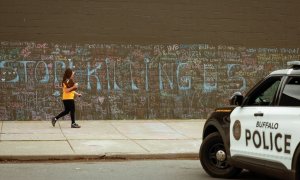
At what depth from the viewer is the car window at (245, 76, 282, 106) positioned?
769 cm

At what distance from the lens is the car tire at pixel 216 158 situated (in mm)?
8518

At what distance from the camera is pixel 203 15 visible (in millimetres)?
16625

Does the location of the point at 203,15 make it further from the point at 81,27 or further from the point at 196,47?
the point at 81,27

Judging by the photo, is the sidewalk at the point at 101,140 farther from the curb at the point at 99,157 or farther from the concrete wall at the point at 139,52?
the concrete wall at the point at 139,52

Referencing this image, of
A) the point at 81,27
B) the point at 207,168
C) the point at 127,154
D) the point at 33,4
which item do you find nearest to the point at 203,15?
the point at 81,27

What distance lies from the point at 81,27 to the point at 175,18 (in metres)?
2.75

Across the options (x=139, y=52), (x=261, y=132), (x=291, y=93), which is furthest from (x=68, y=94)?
(x=291, y=93)

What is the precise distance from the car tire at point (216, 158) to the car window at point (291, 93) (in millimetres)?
1597

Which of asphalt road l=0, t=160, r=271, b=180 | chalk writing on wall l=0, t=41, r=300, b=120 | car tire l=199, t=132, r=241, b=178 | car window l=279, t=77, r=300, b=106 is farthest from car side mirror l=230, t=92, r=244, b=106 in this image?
chalk writing on wall l=0, t=41, r=300, b=120

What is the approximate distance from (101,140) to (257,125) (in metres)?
5.64

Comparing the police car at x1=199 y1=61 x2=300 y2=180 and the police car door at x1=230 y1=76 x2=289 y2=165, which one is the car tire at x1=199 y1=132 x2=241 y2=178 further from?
the police car door at x1=230 y1=76 x2=289 y2=165

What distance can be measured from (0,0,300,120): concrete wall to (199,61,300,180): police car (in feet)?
24.9

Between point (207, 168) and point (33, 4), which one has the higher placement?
point (33, 4)

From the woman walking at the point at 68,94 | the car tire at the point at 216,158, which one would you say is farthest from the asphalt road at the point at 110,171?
the woman walking at the point at 68,94
